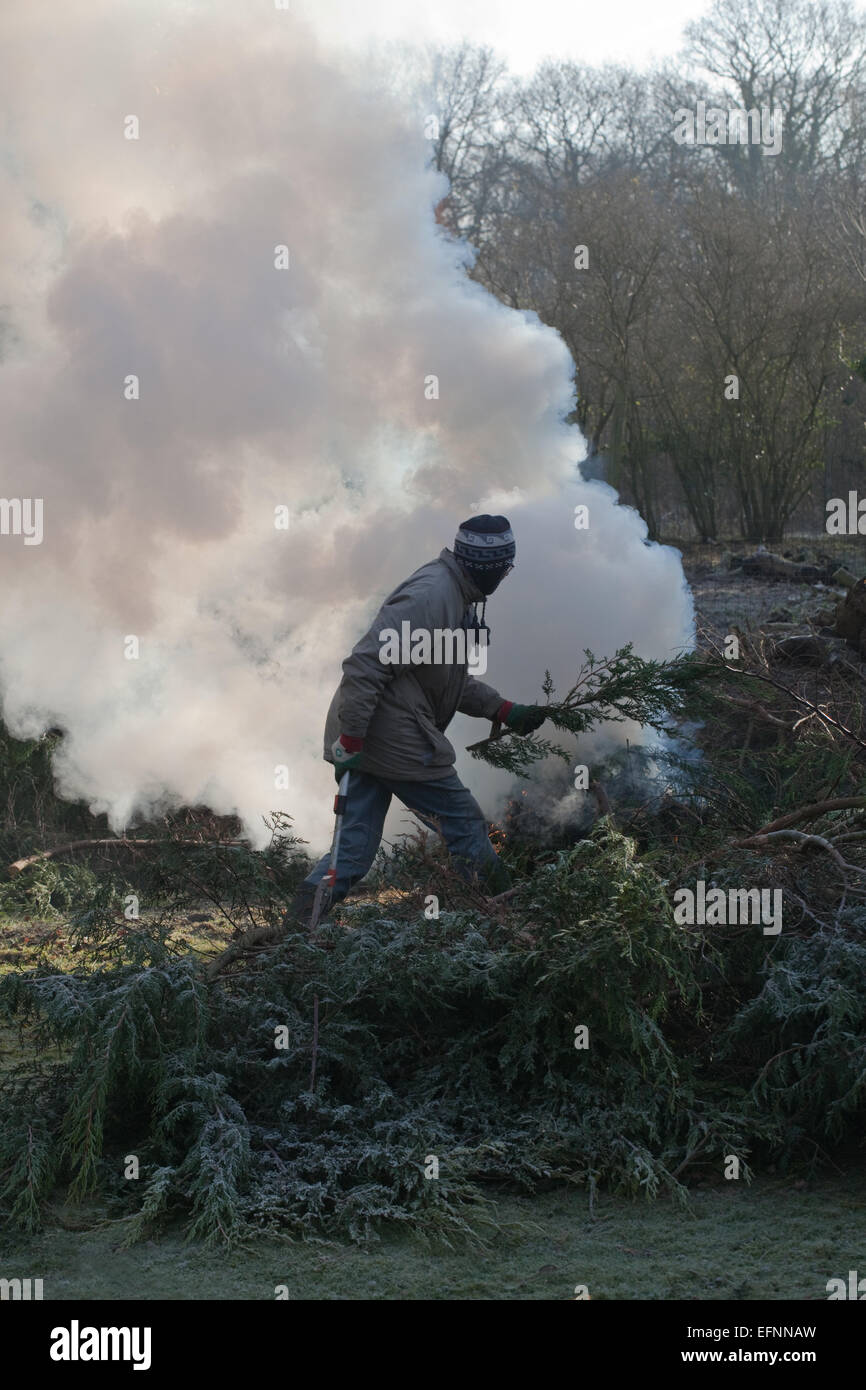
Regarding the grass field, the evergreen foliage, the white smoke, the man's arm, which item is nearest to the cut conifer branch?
the man's arm

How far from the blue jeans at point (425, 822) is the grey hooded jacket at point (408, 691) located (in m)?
0.07

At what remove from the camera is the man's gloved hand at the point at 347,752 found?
498cm

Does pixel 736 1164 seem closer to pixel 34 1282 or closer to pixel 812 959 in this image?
pixel 812 959

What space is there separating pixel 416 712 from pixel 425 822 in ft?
1.41

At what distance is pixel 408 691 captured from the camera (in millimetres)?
5145

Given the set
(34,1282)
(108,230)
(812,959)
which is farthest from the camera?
(108,230)

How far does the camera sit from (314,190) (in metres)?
8.01

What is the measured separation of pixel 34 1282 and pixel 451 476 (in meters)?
5.40

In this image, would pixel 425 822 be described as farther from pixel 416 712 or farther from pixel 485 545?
pixel 485 545

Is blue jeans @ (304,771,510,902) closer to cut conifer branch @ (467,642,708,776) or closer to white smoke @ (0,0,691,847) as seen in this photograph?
cut conifer branch @ (467,642,708,776)

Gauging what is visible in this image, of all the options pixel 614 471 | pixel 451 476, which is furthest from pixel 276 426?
pixel 614 471
